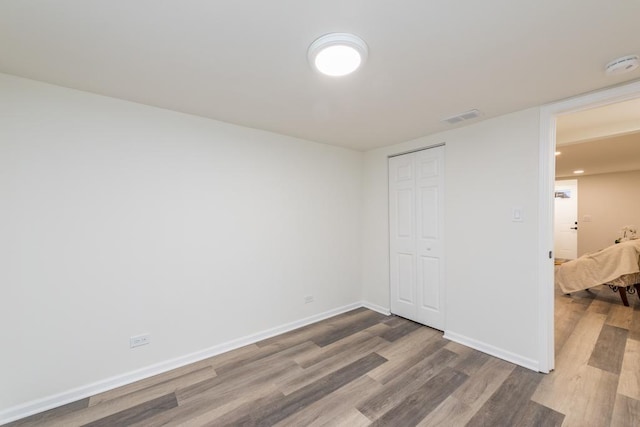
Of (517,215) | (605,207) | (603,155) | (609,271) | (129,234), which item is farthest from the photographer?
(605,207)

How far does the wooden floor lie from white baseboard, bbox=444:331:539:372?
0.07m

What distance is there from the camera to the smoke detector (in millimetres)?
1608

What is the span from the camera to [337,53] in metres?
1.51

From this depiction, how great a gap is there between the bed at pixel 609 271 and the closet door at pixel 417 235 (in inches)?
106

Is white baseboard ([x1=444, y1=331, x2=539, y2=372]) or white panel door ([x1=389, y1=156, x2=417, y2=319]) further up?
white panel door ([x1=389, y1=156, x2=417, y2=319])

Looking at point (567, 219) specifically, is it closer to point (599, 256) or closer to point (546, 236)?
point (599, 256)

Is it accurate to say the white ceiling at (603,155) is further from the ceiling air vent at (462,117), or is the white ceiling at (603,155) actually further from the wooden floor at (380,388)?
the wooden floor at (380,388)

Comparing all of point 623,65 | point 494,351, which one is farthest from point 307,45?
point 494,351

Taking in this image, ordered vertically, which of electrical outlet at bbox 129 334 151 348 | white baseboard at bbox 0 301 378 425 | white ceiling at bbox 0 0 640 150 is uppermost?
white ceiling at bbox 0 0 640 150

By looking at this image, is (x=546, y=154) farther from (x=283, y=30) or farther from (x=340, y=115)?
(x=283, y=30)

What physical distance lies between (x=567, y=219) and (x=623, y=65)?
7.55 metres

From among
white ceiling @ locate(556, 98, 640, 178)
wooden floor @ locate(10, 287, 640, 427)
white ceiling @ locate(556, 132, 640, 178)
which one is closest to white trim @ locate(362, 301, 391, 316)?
wooden floor @ locate(10, 287, 640, 427)

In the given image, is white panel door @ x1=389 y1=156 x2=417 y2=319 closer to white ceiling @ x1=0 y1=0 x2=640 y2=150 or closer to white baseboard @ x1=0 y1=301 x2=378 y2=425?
white ceiling @ x1=0 y1=0 x2=640 y2=150

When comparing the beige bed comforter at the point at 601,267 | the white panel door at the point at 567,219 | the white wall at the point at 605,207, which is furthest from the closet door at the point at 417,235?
the white panel door at the point at 567,219
